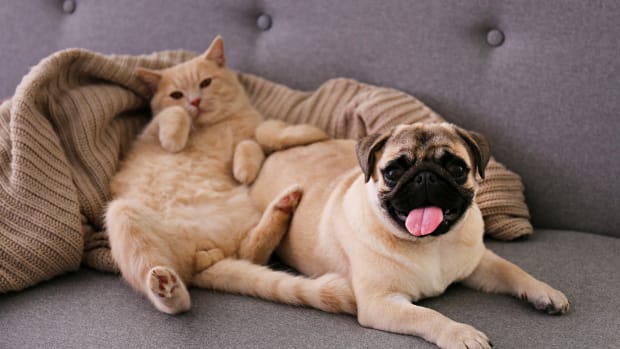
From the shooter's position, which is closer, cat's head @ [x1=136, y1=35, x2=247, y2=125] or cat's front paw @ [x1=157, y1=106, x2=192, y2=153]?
cat's front paw @ [x1=157, y1=106, x2=192, y2=153]

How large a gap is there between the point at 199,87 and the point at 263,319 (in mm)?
1017

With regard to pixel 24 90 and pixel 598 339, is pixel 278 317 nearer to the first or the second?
pixel 598 339

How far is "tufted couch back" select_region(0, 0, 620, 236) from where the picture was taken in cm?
179

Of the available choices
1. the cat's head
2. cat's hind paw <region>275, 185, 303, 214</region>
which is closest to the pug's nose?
cat's hind paw <region>275, 185, 303, 214</region>

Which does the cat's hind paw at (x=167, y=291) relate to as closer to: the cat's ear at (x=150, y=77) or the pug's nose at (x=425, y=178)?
the pug's nose at (x=425, y=178)

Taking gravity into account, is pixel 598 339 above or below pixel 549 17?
below

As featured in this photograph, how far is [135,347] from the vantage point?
1.26 metres

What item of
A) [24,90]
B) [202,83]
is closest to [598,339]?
[202,83]

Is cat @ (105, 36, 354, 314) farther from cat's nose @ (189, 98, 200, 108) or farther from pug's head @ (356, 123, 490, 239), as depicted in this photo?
→ pug's head @ (356, 123, 490, 239)

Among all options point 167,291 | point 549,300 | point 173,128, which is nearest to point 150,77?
point 173,128

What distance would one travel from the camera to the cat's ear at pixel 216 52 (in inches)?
82.7

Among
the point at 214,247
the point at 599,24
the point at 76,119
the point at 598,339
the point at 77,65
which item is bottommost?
the point at 214,247

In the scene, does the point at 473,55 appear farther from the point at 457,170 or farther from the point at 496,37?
the point at 457,170

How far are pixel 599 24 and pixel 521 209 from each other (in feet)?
2.04
